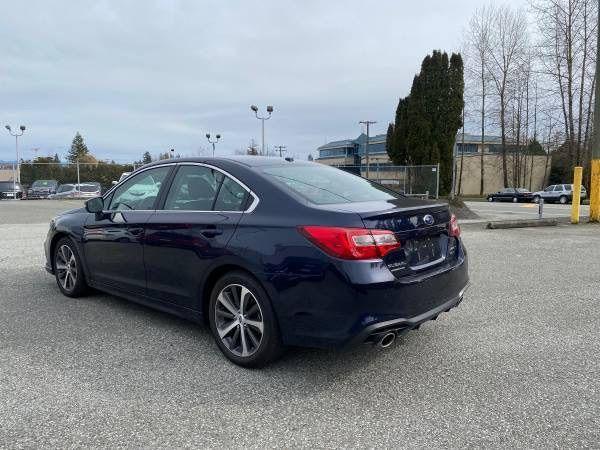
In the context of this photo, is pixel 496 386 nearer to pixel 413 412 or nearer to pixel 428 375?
pixel 428 375

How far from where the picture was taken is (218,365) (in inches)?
149

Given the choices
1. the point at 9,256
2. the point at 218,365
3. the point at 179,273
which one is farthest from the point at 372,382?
the point at 9,256

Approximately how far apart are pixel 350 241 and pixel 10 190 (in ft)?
115

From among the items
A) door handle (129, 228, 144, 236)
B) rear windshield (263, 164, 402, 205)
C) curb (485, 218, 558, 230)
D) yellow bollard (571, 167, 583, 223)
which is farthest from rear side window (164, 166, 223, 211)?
yellow bollard (571, 167, 583, 223)

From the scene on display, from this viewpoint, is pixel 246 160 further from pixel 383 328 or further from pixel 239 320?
pixel 383 328

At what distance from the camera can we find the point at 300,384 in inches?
136

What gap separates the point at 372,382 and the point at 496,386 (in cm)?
84

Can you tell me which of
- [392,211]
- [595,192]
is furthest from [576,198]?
[392,211]

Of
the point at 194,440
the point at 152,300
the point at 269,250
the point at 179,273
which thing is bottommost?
the point at 194,440

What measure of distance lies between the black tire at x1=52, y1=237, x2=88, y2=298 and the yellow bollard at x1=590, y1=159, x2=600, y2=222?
15160 mm

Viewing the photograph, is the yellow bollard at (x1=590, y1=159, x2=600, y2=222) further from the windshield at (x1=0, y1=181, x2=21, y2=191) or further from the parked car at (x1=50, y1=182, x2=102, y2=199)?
the windshield at (x1=0, y1=181, x2=21, y2=191)

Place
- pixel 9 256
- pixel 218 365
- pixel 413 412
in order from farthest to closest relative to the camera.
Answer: pixel 9 256 < pixel 218 365 < pixel 413 412

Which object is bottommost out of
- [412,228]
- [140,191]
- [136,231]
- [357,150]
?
[136,231]

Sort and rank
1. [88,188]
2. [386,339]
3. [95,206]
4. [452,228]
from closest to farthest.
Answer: [386,339] → [452,228] → [95,206] → [88,188]
